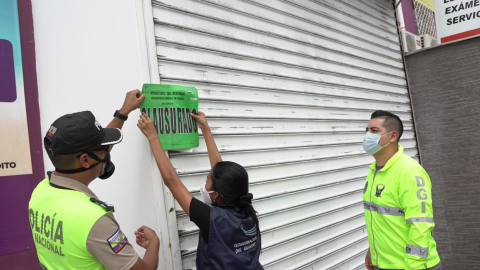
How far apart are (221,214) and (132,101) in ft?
2.93

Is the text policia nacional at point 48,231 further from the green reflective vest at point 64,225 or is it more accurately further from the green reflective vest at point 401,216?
the green reflective vest at point 401,216

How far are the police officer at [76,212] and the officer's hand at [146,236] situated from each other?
0.20 meters

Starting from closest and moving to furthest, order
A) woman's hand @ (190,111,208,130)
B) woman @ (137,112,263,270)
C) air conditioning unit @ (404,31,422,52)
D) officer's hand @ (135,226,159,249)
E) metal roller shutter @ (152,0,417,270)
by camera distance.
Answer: officer's hand @ (135,226,159,249)
woman @ (137,112,263,270)
woman's hand @ (190,111,208,130)
metal roller shutter @ (152,0,417,270)
air conditioning unit @ (404,31,422,52)

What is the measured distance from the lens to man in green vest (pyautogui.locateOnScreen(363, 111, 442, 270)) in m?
2.46

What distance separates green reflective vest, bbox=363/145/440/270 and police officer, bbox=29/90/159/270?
182 cm

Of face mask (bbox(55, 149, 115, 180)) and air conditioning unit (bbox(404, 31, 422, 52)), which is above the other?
air conditioning unit (bbox(404, 31, 422, 52))

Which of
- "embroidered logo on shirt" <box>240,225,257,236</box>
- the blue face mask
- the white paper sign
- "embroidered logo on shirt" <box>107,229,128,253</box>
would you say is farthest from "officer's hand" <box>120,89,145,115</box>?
the white paper sign

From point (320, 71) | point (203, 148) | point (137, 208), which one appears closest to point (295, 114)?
point (320, 71)

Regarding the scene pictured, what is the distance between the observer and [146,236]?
1939 millimetres

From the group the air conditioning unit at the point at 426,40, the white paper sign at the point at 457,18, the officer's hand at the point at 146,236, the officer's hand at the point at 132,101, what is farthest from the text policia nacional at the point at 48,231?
the air conditioning unit at the point at 426,40

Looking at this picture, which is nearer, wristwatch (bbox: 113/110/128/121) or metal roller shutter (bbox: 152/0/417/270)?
wristwatch (bbox: 113/110/128/121)

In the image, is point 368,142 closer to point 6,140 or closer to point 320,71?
point 320,71

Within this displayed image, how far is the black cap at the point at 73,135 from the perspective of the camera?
5.16ft

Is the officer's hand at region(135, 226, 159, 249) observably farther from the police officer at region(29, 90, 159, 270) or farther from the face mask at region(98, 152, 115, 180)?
the face mask at region(98, 152, 115, 180)
